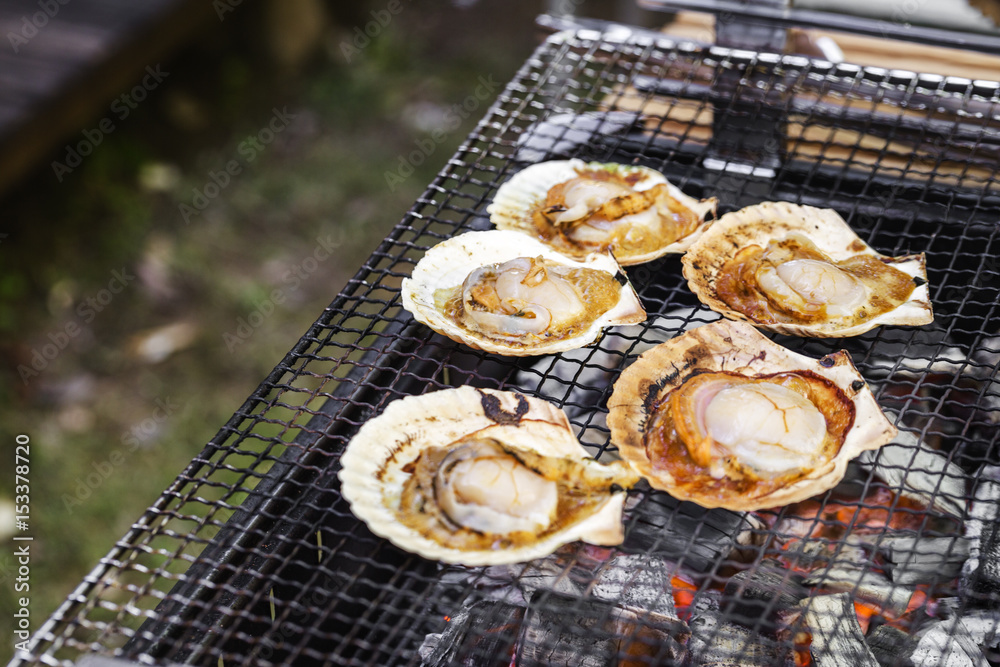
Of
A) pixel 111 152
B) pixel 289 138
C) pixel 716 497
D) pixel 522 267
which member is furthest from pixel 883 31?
pixel 111 152

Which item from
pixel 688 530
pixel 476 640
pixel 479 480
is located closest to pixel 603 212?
pixel 688 530

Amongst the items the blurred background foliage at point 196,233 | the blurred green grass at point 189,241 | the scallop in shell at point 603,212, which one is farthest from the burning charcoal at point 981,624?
the blurred background foliage at point 196,233

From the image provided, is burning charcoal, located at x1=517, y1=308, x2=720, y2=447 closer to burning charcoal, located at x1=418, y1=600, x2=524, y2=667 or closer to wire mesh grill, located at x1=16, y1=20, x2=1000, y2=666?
wire mesh grill, located at x1=16, y1=20, x2=1000, y2=666

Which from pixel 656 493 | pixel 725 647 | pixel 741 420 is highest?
pixel 741 420

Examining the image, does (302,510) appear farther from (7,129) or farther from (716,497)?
(7,129)

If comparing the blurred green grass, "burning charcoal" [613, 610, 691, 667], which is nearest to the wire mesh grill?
"burning charcoal" [613, 610, 691, 667]

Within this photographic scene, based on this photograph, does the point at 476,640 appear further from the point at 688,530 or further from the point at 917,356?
the point at 917,356
